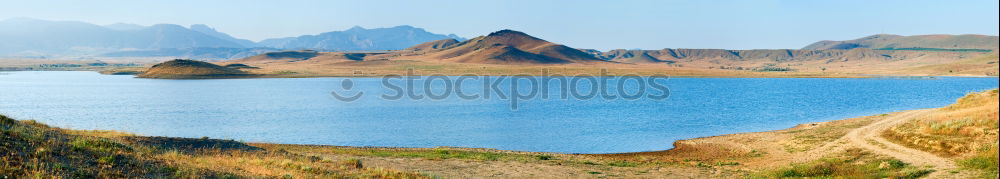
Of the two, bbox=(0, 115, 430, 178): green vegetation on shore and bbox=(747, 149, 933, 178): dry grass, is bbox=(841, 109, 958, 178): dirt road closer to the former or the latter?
bbox=(747, 149, 933, 178): dry grass

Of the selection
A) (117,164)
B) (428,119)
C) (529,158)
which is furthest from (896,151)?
(428,119)

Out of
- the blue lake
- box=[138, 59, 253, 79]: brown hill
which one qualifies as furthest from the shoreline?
box=[138, 59, 253, 79]: brown hill

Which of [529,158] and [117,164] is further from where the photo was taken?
[529,158]

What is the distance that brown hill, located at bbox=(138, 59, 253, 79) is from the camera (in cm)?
17538

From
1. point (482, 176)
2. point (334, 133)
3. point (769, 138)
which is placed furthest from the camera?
point (334, 133)

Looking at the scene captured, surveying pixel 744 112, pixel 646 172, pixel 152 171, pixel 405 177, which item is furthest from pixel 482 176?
pixel 744 112

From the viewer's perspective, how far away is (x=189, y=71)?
179 meters

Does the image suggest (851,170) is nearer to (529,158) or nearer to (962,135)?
(962,135)

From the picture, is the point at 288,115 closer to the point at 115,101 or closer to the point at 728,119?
the point at 115,101

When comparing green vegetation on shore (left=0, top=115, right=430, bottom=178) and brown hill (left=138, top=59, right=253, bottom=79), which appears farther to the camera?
brown hill (left=138, top=59, right=253, bottom=79)

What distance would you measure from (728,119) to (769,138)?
23.2 m

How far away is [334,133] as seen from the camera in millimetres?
54594

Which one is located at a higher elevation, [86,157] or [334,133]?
[86,157]

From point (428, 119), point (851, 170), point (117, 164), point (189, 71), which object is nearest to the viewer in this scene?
point (117, 164)
